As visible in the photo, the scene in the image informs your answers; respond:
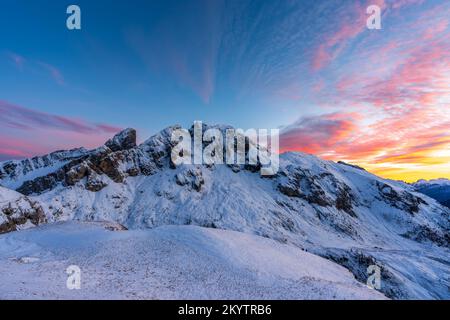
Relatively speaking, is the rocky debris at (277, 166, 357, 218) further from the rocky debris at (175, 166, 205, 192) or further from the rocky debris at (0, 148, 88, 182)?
the rocky debris at (0, 148, 88, 182)

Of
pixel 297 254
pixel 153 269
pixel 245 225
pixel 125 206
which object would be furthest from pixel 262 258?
pixel 125 206

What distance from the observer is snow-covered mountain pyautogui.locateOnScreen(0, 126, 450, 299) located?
347 ft

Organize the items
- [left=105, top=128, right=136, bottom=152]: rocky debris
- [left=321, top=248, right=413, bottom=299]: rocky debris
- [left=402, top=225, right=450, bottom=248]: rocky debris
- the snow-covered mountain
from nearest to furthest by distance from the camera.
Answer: [left=321, top=248, right=413, bottom=299]: rocky debris < the snow-covered mountain < [left=402, top=225, right=450, bottom=248]: rocky debris < [left=105, top=128, right=136, bottom=152]: rocky debris

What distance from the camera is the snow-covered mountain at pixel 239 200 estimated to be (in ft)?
347

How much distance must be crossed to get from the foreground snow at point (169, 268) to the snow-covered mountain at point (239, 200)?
58.1 meters

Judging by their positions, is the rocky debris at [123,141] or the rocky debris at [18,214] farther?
the rocky debris at [123,141]

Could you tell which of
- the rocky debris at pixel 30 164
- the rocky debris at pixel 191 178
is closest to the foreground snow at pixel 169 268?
the rocky debris at pixel 191 178

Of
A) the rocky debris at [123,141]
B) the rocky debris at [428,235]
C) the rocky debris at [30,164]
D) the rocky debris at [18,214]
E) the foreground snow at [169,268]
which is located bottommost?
the rocky debris at [428,235]

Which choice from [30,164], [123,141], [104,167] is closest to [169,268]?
[104,167]

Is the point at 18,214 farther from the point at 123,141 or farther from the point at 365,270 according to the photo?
the point at 123,141

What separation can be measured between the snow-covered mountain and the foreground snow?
58.1 meters
